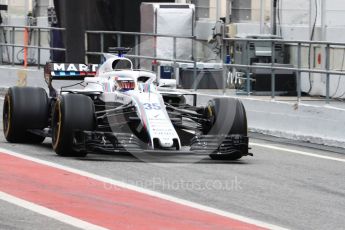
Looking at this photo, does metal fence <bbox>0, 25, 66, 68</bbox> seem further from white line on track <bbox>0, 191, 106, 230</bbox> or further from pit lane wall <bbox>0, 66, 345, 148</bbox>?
white line on track <bbox>0, 191, 106, 230</bbox>

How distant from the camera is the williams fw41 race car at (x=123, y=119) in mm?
13883

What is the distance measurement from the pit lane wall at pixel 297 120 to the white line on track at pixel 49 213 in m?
8.24

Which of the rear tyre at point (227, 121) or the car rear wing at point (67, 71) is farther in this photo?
the car rear wing at point (67, 71)

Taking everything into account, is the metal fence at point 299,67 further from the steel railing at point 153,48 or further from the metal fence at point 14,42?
the metal fence at point 14,42

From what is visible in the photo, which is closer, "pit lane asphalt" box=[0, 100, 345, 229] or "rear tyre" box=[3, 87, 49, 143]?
"pit lane asphalt" box=[0, 100, 345, 229]

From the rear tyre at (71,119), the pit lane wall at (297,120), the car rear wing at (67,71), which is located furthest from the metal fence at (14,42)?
the rear tyre at (71,119)

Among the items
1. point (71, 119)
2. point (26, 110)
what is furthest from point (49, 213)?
point (26, 110)

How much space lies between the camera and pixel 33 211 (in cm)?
1014

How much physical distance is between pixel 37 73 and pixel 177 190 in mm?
16664

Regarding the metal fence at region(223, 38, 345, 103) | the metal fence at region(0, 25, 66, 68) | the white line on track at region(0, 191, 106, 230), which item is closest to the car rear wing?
the metal fence at region(223, 38, 345, 103)

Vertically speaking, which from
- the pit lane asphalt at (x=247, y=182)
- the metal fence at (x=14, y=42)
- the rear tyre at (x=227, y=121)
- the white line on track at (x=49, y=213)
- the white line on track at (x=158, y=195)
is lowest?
the pit lane asphalt at (x=247, y=182)

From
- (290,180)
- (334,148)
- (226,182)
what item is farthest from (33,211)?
(334,148)

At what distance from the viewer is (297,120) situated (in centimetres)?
1892

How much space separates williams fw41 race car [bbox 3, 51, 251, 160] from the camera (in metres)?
13.9
